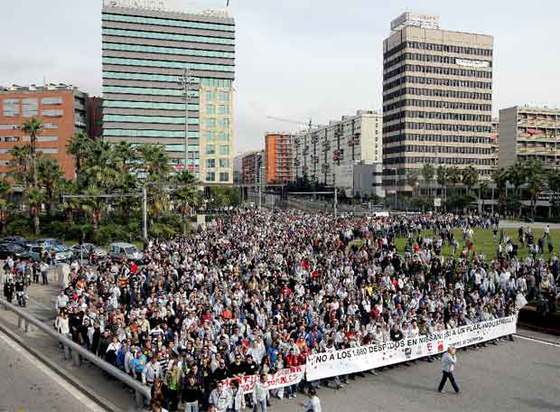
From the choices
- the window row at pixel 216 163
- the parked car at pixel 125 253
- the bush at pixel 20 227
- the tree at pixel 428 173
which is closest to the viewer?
the parked car at pixel 125 253

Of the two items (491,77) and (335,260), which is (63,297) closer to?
(335,260)

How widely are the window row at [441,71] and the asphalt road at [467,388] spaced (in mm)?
111120

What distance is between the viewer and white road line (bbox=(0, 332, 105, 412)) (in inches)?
530

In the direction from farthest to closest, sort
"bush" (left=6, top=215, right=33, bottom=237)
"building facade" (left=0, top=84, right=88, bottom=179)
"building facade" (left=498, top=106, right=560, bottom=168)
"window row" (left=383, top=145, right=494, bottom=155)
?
"building facade" (left=498, top=106, right=560, bottom=168)
"window row" (left=383, top=145, right=494, bottom=155)
"building facade" (left=0, top=84, right=88, bottom=179)
"bush" (left=6, top=215, right=33, bottom=237)

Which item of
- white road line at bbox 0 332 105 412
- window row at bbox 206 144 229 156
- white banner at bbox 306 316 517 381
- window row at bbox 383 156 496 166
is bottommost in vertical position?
white road line at bbox 0 332 105 412

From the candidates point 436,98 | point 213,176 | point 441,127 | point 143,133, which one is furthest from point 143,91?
point 441,127

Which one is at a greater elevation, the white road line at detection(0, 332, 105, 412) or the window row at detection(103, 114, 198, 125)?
the window row at detection(103, 114, 198, 125)

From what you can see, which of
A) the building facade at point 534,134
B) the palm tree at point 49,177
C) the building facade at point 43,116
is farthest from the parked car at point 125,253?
the building facade at point 534,134

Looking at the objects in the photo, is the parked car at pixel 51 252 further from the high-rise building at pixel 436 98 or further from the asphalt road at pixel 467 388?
the high-rise building at pixel 436 98

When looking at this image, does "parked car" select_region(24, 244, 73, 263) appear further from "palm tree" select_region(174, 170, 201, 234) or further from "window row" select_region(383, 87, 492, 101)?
"window row" select_region(383, 87, 492, 101)

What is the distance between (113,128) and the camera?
12175 cm

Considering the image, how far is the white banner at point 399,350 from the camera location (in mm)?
→ 14891

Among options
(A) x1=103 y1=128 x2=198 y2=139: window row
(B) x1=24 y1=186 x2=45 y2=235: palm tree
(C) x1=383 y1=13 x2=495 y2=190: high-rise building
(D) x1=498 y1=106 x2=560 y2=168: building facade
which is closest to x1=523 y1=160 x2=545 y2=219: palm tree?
(C) x1=383 y1=13 x2=495 y2=190: high-rise building

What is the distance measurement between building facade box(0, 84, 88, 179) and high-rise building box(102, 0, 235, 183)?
13.2 meters
